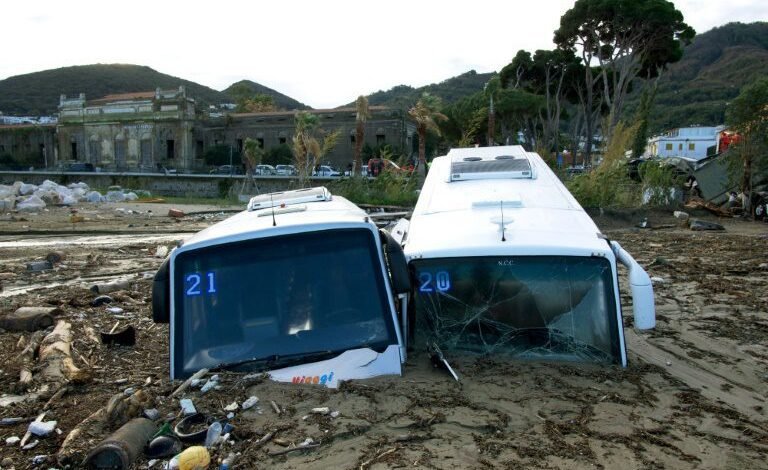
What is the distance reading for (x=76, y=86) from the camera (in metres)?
149

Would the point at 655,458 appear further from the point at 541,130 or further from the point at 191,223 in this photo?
the point at 541,130

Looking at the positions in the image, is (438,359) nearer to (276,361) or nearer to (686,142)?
(276,361)

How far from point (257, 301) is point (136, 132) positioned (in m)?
70.1

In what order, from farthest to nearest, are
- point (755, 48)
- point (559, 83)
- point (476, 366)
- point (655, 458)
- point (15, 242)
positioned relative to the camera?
point (755, 48) → point (559, 83) → point (15, 242) → point (476, 366) → point (655, 458)

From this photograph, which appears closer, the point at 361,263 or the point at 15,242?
the point at 361,263

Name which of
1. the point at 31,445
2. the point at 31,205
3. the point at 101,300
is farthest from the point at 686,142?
the point at 31,445

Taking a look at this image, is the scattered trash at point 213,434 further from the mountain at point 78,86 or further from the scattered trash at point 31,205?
the mountain at point 78,86

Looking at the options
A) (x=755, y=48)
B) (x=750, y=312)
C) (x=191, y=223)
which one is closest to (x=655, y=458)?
(x=750, y=312)

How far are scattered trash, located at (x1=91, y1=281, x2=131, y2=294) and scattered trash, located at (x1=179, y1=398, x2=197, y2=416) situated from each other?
258 inches

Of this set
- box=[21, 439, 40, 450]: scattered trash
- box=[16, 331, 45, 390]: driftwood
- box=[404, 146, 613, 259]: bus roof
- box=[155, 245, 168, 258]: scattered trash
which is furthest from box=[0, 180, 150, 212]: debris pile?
box=[21, 439, 40, 450]: scattered trash

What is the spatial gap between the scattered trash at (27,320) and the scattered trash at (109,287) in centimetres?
222

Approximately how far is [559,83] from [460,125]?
8778mm

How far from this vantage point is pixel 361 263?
5.33 meters

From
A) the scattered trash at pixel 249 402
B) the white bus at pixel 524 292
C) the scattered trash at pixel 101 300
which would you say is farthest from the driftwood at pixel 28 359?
the white bus at pixel 524 292
